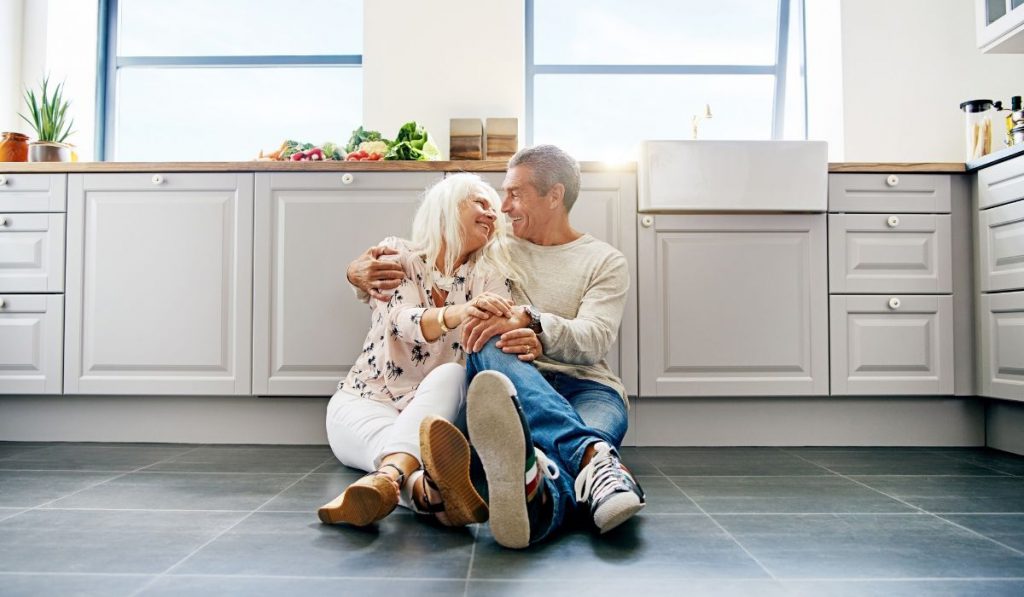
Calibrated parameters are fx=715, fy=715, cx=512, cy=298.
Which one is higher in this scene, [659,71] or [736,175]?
[659,71]

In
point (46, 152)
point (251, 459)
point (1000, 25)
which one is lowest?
point (251, 459)

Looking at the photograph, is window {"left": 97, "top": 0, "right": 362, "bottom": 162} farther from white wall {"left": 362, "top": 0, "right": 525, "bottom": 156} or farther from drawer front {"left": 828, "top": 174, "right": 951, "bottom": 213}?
drawer front {"left": 828, "top": 174, "right": 951, "bottom": 213}

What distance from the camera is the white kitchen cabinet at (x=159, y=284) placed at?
7.68ft

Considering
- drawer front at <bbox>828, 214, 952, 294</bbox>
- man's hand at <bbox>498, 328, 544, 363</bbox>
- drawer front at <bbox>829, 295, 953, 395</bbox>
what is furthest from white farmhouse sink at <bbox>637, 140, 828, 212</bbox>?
man's hand at <bbox>498, 328, 544, 363</bbox>

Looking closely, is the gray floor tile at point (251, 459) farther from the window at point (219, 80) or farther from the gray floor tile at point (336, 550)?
the window at point (219, 80)

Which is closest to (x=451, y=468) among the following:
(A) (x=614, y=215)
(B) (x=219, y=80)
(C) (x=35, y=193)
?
(A) (x=614, y=215)

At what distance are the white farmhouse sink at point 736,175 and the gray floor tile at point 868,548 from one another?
3.79ft

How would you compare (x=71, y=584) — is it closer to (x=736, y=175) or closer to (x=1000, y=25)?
(x=736, y=175)

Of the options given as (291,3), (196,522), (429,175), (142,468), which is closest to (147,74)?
(291,3)

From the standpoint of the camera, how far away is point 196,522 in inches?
53.2

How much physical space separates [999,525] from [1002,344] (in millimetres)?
1107

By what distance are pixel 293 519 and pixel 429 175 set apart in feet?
4.23

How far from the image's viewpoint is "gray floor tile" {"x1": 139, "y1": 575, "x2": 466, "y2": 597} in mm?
973

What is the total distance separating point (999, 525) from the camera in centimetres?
136
